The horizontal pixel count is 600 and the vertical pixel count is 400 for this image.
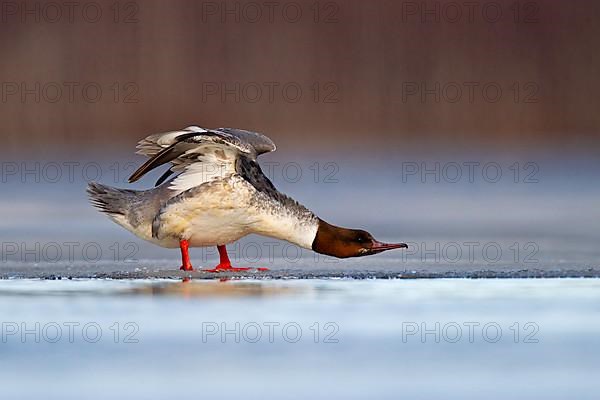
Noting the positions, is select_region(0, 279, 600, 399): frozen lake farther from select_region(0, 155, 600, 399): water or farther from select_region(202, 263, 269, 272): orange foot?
select_region(202, 263, 269, 272): orange foot

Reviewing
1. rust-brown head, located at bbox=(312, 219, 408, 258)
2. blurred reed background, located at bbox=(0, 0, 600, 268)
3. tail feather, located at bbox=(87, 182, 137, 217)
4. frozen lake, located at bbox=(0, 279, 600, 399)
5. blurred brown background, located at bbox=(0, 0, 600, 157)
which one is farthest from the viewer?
blurred brown background, located at bbox=(0, 0, 600, 157)

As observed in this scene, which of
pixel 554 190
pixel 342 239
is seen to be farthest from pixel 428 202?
pixel 342 239

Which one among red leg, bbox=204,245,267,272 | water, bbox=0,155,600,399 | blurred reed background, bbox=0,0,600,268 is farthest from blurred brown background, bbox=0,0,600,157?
red leg, bbox=204,245,267,272

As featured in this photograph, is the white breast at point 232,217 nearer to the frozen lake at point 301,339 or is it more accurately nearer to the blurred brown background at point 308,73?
the frozen lake at point 301,339

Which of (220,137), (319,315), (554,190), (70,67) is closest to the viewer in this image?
(319,315)

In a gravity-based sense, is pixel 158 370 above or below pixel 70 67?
below

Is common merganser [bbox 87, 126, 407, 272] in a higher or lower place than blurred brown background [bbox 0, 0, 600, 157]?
lower

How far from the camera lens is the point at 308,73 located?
64.1 ft

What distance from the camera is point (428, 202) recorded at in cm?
1261

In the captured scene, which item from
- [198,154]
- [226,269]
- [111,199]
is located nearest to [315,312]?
[226,269]

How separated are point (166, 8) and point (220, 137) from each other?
38.3 ft

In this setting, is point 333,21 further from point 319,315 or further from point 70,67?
point 319,315

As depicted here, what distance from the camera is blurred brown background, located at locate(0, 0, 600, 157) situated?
18172 millimetres

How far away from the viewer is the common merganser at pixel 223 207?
9.19 m
